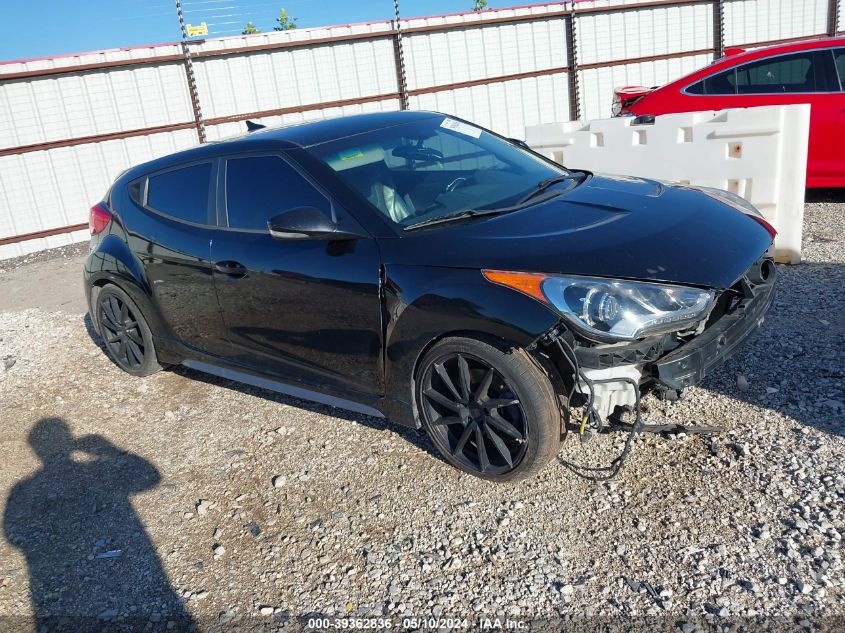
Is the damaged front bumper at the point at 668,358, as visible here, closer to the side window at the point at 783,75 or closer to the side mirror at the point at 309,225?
the side mirror at the point at 309,225

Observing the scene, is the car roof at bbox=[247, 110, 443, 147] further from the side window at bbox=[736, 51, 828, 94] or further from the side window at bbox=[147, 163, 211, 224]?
the side window at bbox=[736, 51, 828, 94]

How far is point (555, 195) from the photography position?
3.86 m

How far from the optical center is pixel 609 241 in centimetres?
318

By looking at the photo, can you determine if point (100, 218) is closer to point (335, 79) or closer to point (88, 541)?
point (88, 541)

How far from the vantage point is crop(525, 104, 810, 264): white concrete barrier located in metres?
5.66

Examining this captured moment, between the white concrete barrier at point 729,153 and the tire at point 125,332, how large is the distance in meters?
4.21

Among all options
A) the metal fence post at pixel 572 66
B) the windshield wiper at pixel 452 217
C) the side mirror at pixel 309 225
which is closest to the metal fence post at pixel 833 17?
the metal fence post at pixel 572 66

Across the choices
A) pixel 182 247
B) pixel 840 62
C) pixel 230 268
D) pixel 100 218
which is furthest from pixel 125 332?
pixel 840 62

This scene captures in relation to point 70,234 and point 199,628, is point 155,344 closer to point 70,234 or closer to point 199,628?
point 199,628

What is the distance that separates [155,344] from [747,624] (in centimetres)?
398

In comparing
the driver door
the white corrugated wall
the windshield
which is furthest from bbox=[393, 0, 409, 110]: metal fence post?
the driver door

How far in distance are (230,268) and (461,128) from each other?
170cm

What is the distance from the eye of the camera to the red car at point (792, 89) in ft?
23.5

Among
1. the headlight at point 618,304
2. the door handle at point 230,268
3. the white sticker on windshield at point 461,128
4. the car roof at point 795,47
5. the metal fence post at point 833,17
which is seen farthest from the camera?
the metal fence post at point 833,17
